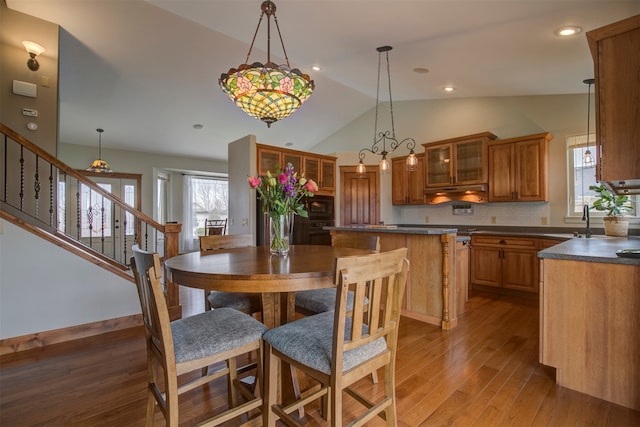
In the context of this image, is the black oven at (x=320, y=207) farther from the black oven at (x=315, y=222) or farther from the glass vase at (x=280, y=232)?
the glass vase at (x=280, y=232)

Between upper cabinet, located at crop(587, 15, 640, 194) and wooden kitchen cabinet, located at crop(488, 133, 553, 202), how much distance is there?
2693 millimetres

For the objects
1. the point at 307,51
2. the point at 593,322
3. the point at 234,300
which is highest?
the point at 307,51

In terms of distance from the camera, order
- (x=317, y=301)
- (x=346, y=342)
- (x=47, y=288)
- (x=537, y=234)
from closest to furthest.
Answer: (x=346, y=342)
(x=317, y=301)
(x=47, y=288)
(x=537, y=234)


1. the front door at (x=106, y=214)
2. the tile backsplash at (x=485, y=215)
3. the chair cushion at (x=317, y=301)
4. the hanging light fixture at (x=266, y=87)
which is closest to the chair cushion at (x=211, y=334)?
the chair cushion at (x=317, y=301)

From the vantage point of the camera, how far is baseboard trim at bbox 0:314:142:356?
2.49m

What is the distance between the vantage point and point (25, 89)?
3.28 meters

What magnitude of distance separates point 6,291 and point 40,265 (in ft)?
0.91

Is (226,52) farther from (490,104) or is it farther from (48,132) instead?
(490,104)

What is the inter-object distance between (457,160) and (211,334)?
4635 mm

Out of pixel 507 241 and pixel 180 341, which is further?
pixel 507 241

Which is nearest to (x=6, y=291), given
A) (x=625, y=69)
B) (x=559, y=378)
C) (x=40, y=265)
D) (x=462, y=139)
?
(x=40, y=265)

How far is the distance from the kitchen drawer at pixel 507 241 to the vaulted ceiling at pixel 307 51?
1932mm

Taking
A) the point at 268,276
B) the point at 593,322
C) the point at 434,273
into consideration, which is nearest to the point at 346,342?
the point at 268,276

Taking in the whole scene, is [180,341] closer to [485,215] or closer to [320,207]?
[320,207]
